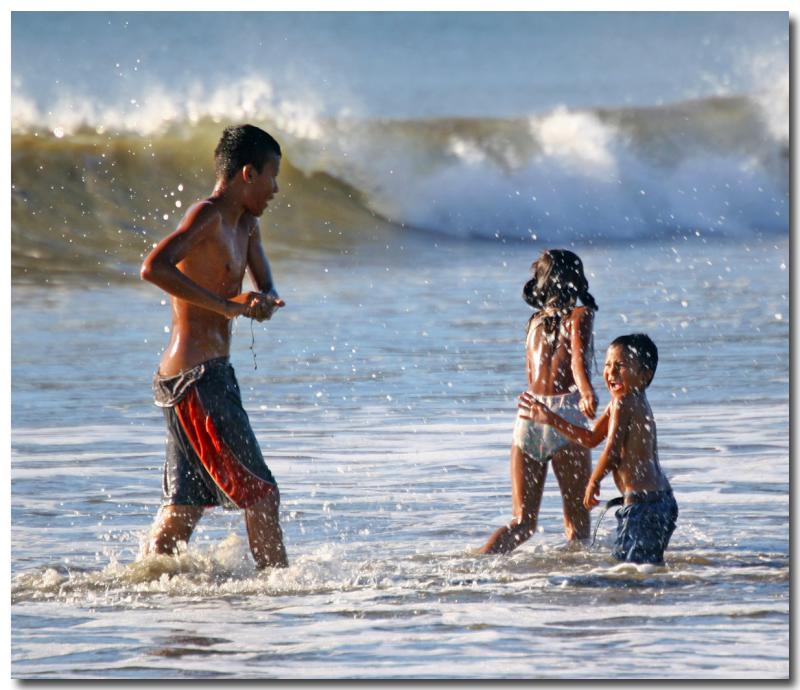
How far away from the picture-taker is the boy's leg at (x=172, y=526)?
4.45m

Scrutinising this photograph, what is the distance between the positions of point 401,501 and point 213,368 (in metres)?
1.46

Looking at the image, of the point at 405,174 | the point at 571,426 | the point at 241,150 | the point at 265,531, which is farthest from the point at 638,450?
the point at 405,174

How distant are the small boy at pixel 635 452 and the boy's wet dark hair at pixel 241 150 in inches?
46.8

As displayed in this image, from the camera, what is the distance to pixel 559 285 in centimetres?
477

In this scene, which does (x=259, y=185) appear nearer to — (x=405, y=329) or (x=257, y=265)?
(x=257, y=265)

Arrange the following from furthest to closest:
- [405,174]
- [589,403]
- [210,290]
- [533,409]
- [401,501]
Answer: [405,174], [401,501], [533,409], [589,403], [210,290]

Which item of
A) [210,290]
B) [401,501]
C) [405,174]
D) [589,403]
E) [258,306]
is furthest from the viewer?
[405,174]

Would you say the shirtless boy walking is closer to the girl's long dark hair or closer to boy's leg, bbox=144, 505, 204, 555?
boy's leg, bbox=144, 505, 204, 555

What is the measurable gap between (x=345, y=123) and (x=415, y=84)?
1.02 m

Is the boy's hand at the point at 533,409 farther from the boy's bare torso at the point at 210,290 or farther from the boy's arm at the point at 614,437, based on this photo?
the boy's bare torso at the point at 210,290

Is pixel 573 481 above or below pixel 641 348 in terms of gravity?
below

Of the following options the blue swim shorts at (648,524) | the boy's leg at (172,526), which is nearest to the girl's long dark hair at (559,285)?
the blue swim shorts at (648,524)
